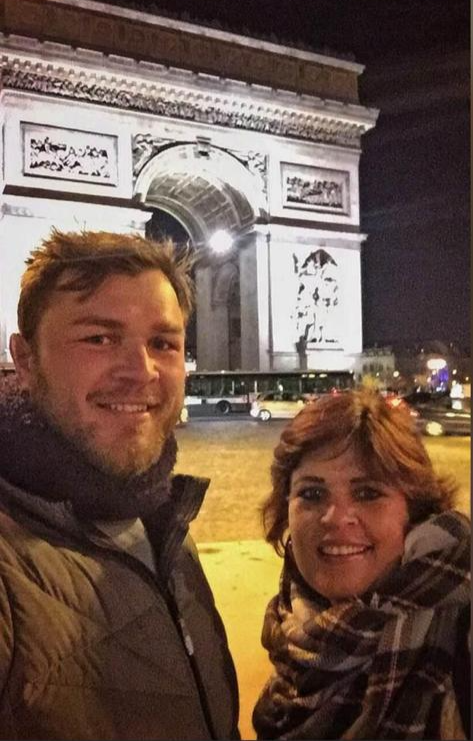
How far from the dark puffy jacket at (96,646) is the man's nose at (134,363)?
274 millimetres

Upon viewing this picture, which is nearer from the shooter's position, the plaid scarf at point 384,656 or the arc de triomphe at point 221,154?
the plaid scarf at point 384,656

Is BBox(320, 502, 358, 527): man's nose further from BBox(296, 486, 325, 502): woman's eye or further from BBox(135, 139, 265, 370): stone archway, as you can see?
BBox(135, 139, 265, 370): stone archway

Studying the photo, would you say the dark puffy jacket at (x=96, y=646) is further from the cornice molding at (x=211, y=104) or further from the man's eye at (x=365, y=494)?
the cornice molding at (x=211, y=104)

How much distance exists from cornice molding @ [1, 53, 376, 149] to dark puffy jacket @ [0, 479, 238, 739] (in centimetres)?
1187

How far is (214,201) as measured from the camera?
15703mm

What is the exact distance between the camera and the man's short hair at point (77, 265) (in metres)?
1.34

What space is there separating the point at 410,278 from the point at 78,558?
5.64ft

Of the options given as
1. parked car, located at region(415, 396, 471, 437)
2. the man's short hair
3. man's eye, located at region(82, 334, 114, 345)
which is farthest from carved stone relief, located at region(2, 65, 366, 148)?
man's eye, located at region(82, 334, 114, 345)

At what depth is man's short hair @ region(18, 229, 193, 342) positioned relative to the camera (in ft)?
4.39

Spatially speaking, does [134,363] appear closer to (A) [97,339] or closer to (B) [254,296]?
(A) [97,339]

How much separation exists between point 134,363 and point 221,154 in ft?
45.5

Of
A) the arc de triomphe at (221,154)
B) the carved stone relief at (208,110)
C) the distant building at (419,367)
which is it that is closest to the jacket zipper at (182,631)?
the distant building at (419,367)

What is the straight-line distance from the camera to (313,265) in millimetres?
15086

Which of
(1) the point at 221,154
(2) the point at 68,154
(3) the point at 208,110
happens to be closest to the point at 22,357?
(2) the point at 68,154
